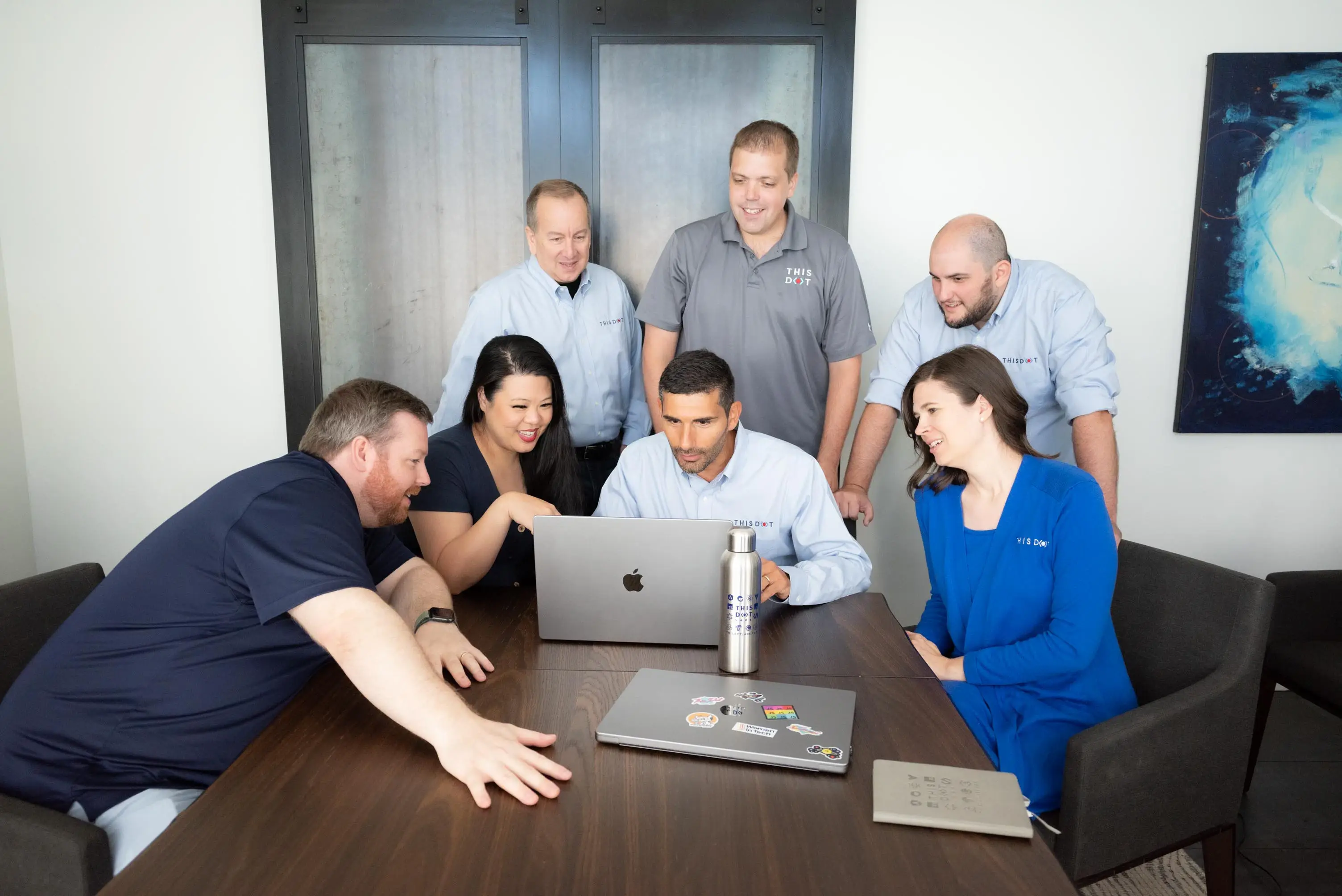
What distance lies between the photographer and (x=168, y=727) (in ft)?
5.21

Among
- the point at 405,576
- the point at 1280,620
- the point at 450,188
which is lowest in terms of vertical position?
the point at 1280,620

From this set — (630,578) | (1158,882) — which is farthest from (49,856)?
(1158,882)

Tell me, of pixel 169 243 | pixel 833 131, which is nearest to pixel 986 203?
pixel 833 131

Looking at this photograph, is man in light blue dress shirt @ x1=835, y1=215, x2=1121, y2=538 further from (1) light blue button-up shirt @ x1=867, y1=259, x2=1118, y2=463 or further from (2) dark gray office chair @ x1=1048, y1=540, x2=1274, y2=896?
(2) dark gray office chair @ x1=1048, y1=540, x2=1274, y2=896

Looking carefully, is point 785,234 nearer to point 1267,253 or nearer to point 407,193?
point 407,193

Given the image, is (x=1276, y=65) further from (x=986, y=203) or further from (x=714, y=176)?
(x=714, y=176)

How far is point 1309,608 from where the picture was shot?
2828mm

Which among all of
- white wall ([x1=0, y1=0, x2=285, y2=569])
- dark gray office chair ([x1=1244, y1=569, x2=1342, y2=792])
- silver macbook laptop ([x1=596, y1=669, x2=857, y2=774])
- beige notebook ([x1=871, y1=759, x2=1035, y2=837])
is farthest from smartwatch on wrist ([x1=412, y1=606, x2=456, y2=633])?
dark gray office chair ([x1=1244, y1=569, x2=1342, y2=792])

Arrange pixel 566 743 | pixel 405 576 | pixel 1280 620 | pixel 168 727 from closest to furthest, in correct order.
Result: pixel 566 743 → pixel 168 727 → pixel 405 576 → pixel 1280 620

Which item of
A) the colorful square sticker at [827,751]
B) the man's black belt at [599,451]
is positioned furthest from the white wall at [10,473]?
the colorful square sticker at [827,751]

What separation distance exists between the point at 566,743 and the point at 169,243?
2.96 m

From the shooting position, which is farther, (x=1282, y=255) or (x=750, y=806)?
(x=1282, y=255)

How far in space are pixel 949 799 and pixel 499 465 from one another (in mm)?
1644

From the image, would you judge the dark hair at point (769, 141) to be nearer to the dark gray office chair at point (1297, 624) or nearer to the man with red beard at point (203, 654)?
the man with red beard at point (203, 654)
